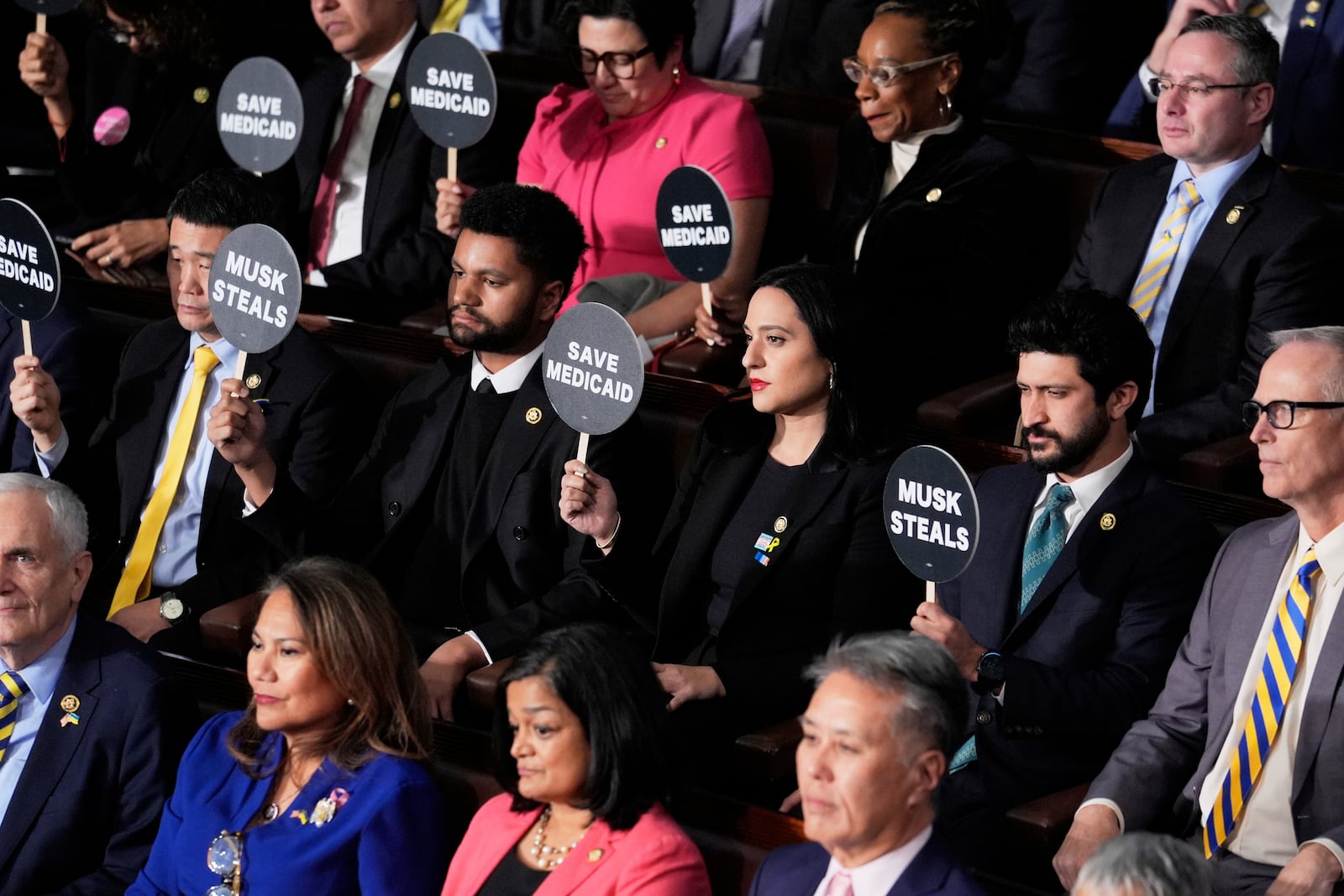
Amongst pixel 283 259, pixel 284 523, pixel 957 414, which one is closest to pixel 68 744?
pixel 284 523

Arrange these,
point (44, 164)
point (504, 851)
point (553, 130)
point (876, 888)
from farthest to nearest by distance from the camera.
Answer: point (44, 164)
point (553, 130)
point (504, 851)
point (876, 888)

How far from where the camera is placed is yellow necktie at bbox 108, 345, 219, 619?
3.72 metres

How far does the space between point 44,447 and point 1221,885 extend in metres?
2.35

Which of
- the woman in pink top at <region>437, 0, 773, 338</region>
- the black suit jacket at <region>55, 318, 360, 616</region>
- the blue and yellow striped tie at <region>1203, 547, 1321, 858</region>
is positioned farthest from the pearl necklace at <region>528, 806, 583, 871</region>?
the woman in pink top at <region>437, 0, 773, 338</region>

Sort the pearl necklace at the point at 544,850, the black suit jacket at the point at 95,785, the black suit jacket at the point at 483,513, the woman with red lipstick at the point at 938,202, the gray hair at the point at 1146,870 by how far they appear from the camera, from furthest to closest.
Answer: the woman with red lipstick at the point at 938,202, the black suit jacket at the point at 483,513, the black suit jacket at the point at 95,785, the pearl necklace at the point at 544,850, the gray hair at the point at 1146,870

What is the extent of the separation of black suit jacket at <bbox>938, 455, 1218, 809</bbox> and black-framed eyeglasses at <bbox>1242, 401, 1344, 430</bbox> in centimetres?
26

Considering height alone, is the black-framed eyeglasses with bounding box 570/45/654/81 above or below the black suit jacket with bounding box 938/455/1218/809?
above

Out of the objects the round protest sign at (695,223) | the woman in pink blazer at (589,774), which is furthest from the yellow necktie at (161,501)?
the woman in pink blazer at (589,774)

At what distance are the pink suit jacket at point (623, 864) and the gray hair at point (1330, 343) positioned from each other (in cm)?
109

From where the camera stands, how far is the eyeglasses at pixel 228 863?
2768 mm

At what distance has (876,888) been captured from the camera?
7.60 feet

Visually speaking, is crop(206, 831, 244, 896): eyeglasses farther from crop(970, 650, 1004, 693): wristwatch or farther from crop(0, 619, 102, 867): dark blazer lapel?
crop(970, 650, 1004, 693): wristwatch

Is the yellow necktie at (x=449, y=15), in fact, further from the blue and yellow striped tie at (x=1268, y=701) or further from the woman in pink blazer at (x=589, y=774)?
the blue and yellow striped tie at (x=1268, y=701)

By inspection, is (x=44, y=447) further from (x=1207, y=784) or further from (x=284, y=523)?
(x=1207, y=784)
